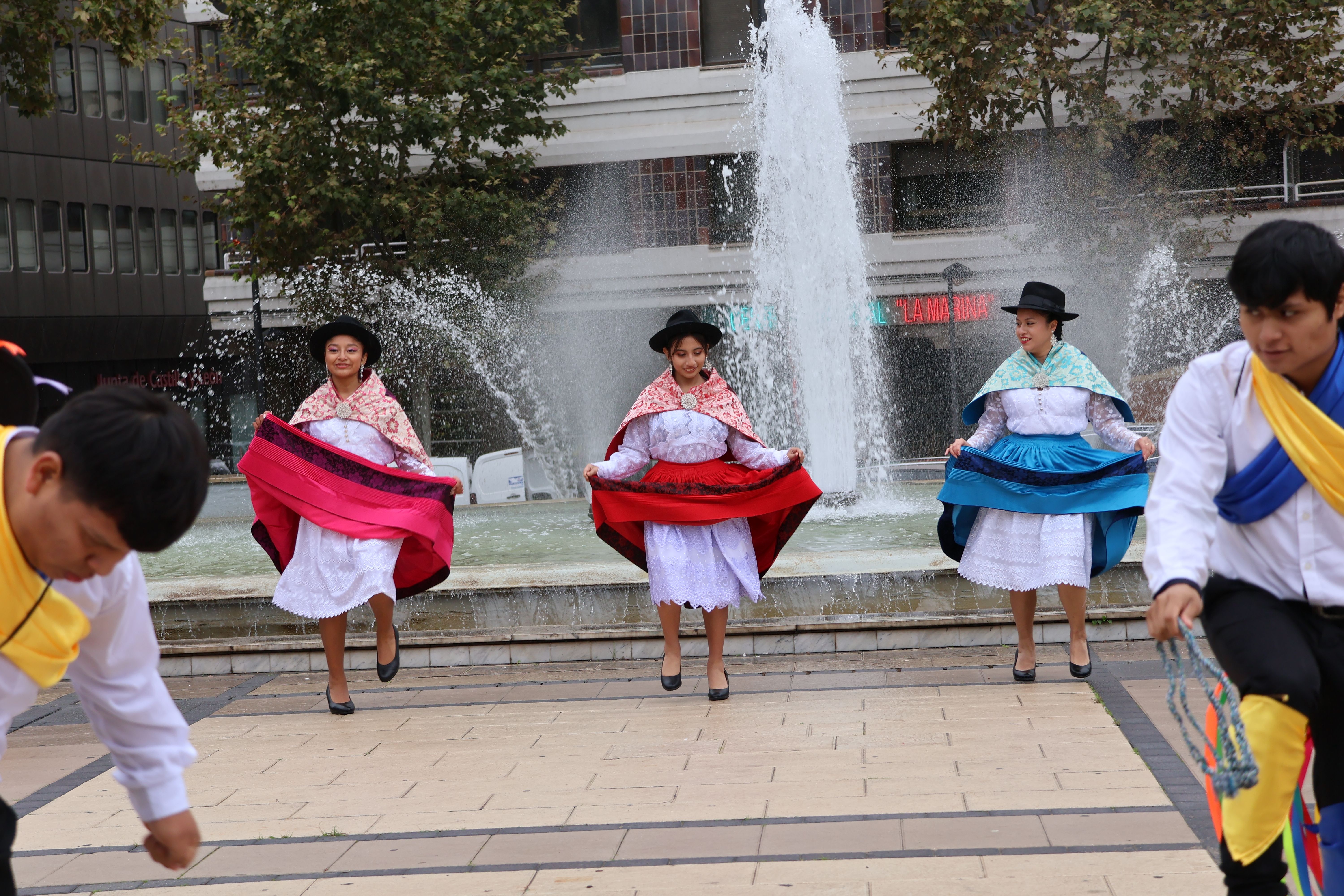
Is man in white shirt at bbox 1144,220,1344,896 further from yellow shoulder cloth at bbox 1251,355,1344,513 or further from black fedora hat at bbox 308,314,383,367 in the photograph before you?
black fedora hat at bbox 308,314,383,367

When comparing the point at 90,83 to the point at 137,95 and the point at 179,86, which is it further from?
the point at 179,86

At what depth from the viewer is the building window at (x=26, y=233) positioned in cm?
3275

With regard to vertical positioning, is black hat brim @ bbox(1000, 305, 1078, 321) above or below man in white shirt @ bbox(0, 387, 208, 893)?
above

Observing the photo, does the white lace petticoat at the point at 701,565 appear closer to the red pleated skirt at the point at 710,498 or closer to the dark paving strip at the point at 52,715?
the red pleated skirt at the point at 710,498

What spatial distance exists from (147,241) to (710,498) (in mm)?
33273

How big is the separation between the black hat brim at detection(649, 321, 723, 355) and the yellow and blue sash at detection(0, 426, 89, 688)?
4.44 m

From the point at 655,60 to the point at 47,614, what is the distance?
2477 cm

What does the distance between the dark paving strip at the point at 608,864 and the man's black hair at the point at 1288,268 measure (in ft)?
6.19

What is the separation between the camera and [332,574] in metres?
6.62

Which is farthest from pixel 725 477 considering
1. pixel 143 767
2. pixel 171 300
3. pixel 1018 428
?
pixel 171 300

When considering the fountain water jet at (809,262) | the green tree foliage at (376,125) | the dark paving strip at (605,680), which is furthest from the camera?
the green tree foliage at (376,125)

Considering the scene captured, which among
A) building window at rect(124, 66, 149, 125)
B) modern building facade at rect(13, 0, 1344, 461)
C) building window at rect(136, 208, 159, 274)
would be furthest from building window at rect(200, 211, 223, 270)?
modern building facade at rect(13, 0, 1344, 461)

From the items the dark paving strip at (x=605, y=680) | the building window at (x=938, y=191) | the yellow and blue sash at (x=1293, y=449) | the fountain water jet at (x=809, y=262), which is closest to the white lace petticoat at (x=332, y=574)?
the dark paving strip at (x=605, y=680)

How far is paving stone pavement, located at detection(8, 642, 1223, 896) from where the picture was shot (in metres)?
4.04
